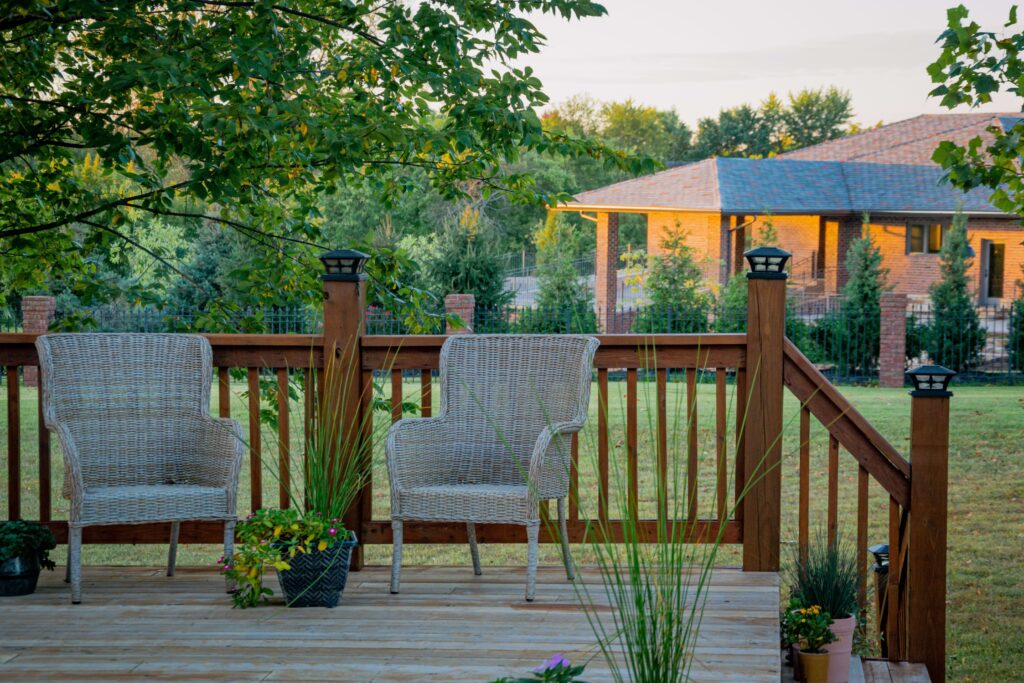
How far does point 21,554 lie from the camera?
3748mm

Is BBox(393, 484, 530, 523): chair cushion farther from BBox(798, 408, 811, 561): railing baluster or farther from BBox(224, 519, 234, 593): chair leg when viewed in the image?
BBox(798, 408, 811, 561): railing baluster

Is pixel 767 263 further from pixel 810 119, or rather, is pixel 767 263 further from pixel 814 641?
pixel 810 119

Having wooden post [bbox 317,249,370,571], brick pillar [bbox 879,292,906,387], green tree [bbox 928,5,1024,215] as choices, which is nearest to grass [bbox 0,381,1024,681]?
wooden post [bbox 317,249,370,571]

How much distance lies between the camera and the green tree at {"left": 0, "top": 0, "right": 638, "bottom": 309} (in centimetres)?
491

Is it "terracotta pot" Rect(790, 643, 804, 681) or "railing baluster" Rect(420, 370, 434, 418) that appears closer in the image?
"terracotta pot" Rect(790, 643, 804, 681)

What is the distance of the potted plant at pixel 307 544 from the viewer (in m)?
3.54

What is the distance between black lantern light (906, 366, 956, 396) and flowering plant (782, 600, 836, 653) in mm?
865

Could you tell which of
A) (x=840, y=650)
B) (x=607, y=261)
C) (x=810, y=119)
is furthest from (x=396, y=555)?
(x=810, y=119)

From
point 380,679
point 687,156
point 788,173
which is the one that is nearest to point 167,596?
point 380,679

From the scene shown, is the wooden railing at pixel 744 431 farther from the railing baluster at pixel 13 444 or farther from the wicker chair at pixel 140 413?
the wicker chair at pixel 140 413

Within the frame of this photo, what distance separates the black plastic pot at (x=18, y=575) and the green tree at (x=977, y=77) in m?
4.57

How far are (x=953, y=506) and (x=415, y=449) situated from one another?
629 cm

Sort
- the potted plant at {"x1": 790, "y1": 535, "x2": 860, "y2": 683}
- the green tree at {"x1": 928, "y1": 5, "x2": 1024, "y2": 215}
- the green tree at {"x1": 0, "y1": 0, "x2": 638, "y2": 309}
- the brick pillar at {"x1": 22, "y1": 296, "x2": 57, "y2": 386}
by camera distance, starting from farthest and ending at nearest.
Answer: the brick pillar at {"x1": 22, "y1": 296, "x2": 57, "y2": 386} < the green tree at {"x1": 928, "y1": 5, "x2": 1024, "y2": 215} < the green tree at {"x1": 0, "y1": 0, "x2": 638, "y2": 309} < the potted plant at {"x1": 790, "y1": 535, "x2": 860, "y2": 683}

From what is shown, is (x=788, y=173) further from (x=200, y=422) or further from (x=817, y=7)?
(x=200, y=422)
